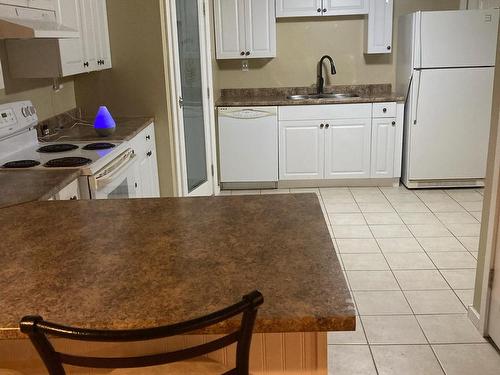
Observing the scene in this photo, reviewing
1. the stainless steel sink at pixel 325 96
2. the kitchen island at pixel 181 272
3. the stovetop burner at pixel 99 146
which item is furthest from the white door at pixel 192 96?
the kitchen island at pixel 181 272

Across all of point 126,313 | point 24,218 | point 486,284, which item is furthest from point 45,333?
point 486,284

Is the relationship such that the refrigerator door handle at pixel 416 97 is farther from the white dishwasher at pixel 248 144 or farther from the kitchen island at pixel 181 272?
the kitchen island at pixel 181 272

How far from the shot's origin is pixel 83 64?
3.25 metres

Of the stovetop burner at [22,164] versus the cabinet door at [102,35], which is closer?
the stovetop burner at [22,164]

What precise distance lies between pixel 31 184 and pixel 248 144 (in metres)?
2.92

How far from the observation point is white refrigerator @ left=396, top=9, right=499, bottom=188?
14.6 feet

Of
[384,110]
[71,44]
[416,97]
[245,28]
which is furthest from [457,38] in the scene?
[71,44]

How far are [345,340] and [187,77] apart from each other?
8.42ft

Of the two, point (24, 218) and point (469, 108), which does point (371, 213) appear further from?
point (24, 218)

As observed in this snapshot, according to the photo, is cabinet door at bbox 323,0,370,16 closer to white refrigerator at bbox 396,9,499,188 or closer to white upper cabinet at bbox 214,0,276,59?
white refrigerator at bbox 396,9,499,188

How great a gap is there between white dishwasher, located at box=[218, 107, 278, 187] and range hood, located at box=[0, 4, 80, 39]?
7.53 ft

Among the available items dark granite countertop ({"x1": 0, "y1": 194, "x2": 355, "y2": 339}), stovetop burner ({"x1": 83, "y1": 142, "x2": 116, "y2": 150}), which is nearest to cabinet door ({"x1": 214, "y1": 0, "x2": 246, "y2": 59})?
stovetop burner ({"x1": 83, "y1": 142, "x2": 116, "y2": 150})

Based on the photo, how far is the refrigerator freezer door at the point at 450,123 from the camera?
457 cm

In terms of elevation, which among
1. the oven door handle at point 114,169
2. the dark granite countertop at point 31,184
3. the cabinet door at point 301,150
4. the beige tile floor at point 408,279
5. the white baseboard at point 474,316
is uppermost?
the dark granite countertop at point 31,184
